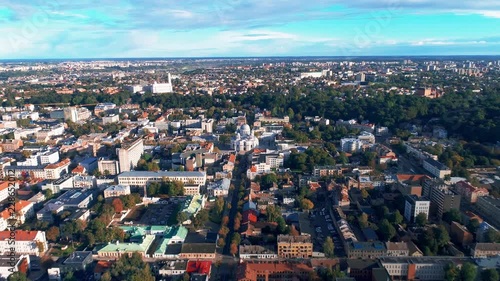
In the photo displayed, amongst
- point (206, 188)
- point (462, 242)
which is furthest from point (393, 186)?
point (206, 188)

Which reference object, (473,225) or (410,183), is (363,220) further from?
(410,183)

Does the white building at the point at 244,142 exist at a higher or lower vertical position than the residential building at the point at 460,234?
higher

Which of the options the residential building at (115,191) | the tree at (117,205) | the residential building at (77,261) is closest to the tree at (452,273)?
the residential building at (77,261)

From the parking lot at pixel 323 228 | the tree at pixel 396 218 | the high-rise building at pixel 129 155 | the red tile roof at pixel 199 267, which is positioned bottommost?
the parking lot at pixel 323 228

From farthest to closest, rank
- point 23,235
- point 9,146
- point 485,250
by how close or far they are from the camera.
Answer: point 9,146 < point 23,235 < point 485,250

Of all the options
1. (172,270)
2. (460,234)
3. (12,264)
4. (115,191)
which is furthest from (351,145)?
(12,264)

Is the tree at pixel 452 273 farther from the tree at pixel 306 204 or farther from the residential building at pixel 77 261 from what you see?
the residential building at pixel 77 261
